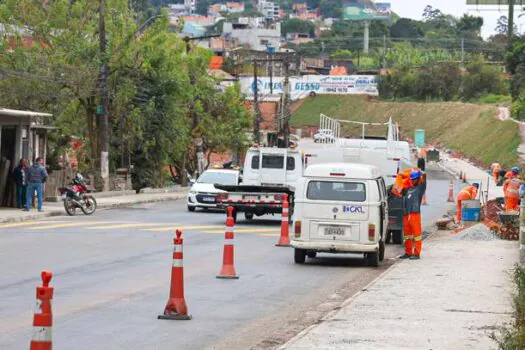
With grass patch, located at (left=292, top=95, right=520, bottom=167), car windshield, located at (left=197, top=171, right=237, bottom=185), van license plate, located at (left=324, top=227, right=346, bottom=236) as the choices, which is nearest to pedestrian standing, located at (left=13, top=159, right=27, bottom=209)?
car windshield, located at (left=197, top=171, right=237, bottom=185)

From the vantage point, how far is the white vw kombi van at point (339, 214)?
22562mm

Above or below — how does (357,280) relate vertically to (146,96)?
below

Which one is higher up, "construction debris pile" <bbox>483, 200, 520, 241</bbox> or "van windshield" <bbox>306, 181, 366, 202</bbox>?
"van windshield" <bbox>306, 181, 366, 202</bbox>

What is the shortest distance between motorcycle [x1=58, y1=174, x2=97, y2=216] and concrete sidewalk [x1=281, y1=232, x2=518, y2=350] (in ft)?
55.4

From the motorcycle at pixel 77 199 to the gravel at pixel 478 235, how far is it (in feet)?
43.8

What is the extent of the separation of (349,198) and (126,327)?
9.51 meters

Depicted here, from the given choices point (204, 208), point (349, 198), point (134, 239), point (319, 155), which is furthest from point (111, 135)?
point (349, 198)

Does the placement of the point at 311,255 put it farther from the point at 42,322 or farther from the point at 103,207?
the point at 103,207

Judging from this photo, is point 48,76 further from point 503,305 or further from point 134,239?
point 503,305

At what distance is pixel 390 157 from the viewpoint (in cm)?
3441

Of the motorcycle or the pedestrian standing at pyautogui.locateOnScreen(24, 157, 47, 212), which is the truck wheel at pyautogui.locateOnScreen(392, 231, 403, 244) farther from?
the pedestrian standing at pyautogui.locateOnScreen(24, 157, 47, 212)

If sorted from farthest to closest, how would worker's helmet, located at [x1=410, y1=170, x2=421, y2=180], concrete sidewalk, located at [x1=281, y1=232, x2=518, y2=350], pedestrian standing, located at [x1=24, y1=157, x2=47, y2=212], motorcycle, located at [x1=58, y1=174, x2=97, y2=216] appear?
Answer: motorcycle, located at [x1=58, y1=174, x2=97, y2=216] → pedestrian standing, located at [x1=24, y1=157, x2=47, y2=212] → worker's helmet, located at [x1=410, y1=170, x2=421, y2=180] → concrete sidewalk, located at [x1=281, y1=232, x2=518, y2=350]

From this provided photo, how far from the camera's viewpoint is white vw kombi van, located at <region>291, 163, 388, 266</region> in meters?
22.6

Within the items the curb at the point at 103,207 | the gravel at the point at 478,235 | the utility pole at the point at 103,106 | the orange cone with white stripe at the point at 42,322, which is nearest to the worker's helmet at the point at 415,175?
the gravel at the point at 478,235
